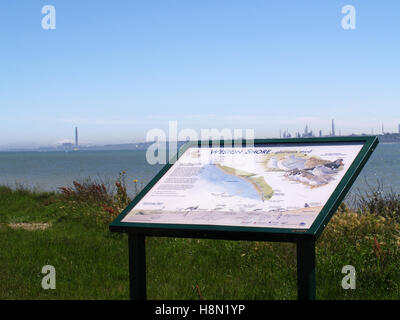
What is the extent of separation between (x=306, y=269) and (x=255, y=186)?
0.81 m

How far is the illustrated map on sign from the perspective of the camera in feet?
12.2

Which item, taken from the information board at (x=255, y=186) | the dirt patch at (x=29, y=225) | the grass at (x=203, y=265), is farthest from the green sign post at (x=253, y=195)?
the dirt patch at (x=29, y=225)

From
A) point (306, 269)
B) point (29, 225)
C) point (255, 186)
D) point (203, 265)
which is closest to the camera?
point (306, 269)

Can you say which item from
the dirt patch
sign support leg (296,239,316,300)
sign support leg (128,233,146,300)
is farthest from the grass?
sign support leg (296,239,316,300)

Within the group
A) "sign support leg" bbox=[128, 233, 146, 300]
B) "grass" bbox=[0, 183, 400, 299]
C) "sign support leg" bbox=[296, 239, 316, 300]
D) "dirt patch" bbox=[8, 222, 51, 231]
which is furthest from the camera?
"dirt patch" bbox=[8, 222, 51, 231]

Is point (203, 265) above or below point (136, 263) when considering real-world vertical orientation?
below

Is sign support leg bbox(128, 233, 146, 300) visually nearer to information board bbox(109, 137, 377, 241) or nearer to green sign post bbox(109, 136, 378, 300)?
green sign post bbox(109, 136, 378, 300)

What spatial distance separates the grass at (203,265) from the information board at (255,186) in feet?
4.04

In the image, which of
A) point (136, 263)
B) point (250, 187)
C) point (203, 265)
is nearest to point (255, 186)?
point (250, 187)

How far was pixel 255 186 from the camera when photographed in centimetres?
409

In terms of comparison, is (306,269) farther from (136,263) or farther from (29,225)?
(29,225)

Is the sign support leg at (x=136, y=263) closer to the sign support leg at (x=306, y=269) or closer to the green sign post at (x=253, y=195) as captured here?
the green sign post at (x=253, y=195)

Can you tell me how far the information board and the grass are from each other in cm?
123
